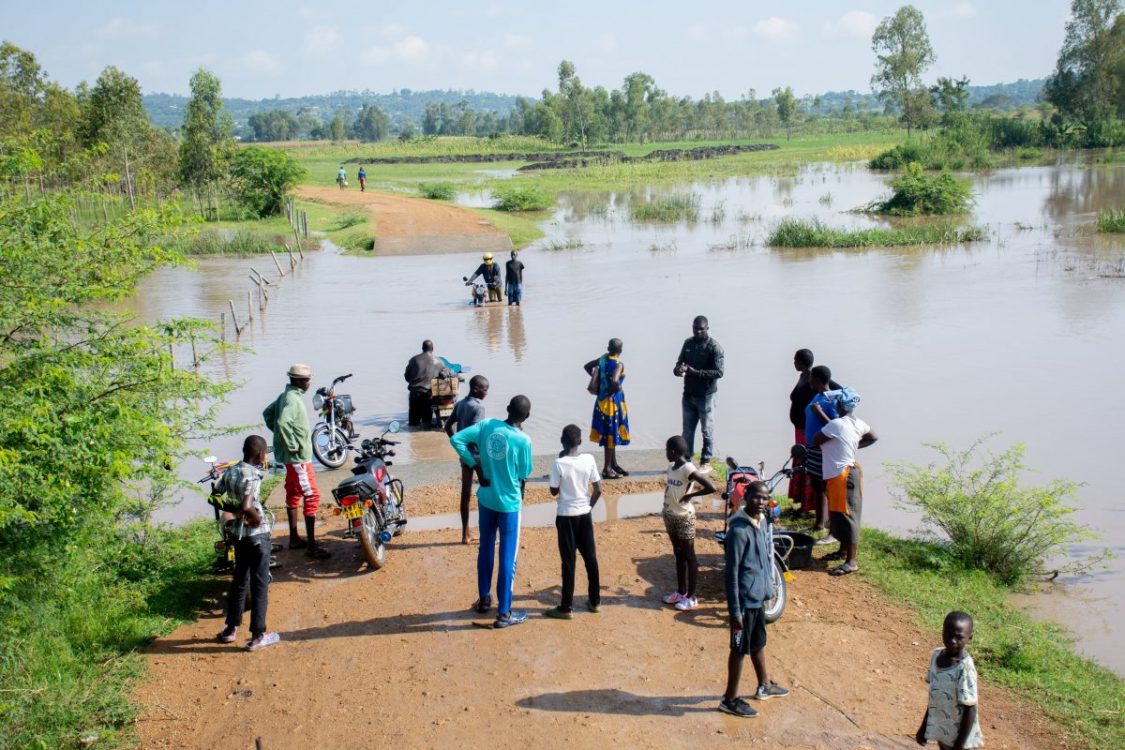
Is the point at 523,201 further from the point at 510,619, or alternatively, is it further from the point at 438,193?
the point at 510,619

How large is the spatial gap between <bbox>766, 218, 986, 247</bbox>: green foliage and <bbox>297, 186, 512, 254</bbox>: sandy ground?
931 cm

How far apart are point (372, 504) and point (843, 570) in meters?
3.91

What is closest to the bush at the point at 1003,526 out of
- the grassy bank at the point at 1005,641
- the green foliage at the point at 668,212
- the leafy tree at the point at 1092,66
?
the grassy bank at the point at 1005,641

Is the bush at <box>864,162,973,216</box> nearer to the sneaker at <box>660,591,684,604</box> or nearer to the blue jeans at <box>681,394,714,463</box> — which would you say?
the blue jeans at <box>681,394,714,463</box>

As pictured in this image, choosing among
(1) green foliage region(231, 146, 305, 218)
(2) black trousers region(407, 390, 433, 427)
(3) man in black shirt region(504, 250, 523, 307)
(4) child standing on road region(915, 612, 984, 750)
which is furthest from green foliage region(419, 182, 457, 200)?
(4) child standing on road region(915, 612, 984, 750)

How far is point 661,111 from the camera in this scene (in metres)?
123

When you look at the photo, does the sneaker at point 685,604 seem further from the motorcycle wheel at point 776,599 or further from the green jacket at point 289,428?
the green jacket at point 289,428

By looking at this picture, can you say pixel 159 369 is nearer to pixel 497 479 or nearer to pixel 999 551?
pixel 497 479

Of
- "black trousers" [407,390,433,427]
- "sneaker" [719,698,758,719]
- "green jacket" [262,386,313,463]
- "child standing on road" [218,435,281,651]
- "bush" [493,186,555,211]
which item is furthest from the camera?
"bush" [493,186,555,211]

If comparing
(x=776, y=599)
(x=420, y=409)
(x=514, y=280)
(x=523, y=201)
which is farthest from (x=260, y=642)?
(x=523, y=201)

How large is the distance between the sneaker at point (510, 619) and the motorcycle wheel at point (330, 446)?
5.09 meters

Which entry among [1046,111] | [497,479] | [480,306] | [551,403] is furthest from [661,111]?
[497,479]

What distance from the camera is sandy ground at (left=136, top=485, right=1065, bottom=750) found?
224 inches

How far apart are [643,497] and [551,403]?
480 cm
